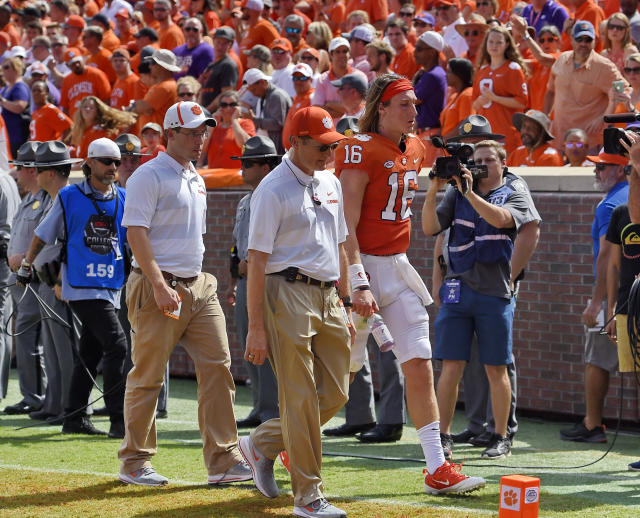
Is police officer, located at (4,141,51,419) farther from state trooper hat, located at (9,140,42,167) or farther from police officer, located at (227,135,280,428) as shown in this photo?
police officer, located at (227,135,280,428)

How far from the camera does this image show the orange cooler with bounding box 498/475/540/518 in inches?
199

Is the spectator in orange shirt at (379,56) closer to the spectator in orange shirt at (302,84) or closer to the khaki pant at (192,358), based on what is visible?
the spectator in orange shirt at (302,84)

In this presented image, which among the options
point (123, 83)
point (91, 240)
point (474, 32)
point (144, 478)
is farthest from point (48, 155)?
point (123, 83)

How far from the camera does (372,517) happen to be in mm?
5727

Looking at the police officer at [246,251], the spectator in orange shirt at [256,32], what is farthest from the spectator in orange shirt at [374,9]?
the police officer at [246,251]

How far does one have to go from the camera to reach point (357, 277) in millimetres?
6160

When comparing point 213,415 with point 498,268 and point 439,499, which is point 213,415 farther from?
point 498,268

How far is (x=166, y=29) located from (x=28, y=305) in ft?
27.5

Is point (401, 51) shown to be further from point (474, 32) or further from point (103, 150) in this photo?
point (103, 150)

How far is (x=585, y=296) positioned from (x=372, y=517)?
3881 millimetres

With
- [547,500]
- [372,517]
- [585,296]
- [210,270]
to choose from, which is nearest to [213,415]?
[372,517]

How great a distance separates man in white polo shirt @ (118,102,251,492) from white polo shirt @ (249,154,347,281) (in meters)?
0.81

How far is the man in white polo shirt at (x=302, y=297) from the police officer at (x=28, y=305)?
4.09 meters

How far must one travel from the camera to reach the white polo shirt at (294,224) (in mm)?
5707
